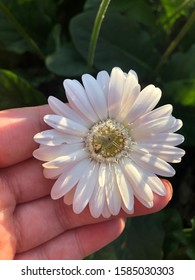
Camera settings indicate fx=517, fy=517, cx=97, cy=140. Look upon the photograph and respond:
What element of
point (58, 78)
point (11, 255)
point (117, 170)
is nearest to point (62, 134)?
point (117, 170)

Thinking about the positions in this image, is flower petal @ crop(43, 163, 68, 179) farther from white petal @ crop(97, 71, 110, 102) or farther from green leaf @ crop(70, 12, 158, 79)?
green leaf @ crop(70, 12, 158, 79)

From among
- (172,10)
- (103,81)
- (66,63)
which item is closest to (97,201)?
(103,81)

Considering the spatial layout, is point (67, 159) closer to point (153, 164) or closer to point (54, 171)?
point (54, 171)

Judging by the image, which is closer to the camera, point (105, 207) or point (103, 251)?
point (105, 207)

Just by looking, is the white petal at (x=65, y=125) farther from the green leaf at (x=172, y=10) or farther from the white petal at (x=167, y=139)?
the green leaf at (x=172, y=10)
